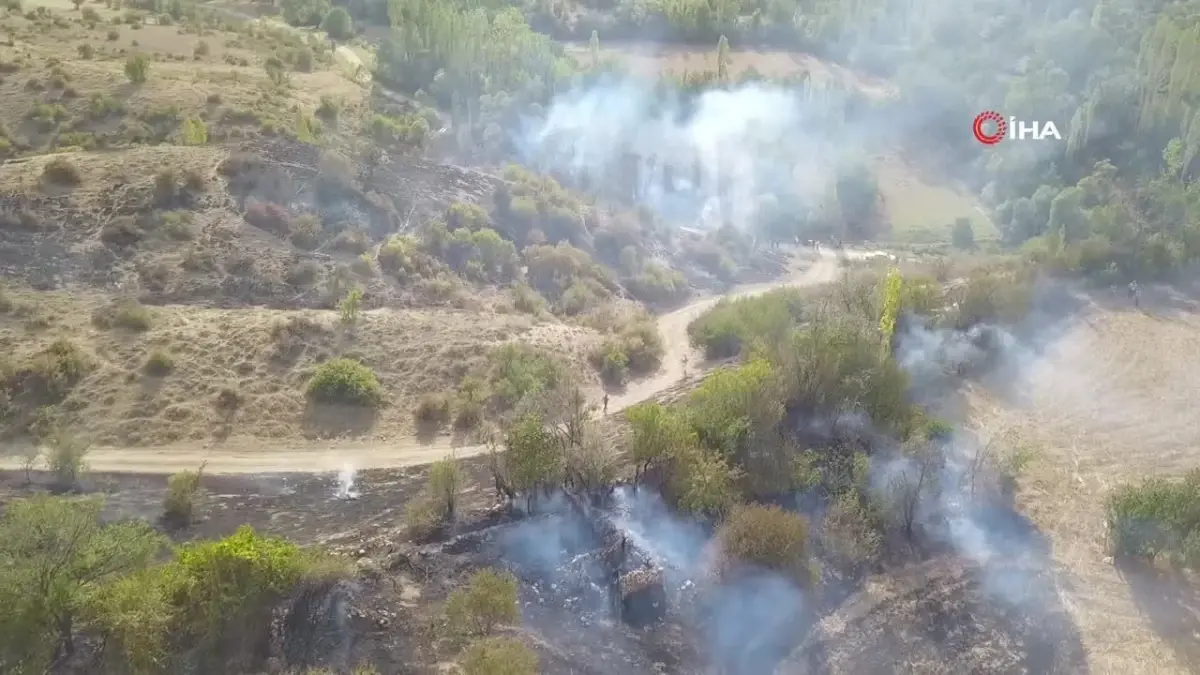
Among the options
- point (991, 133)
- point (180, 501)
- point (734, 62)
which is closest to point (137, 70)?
point (180, 501)

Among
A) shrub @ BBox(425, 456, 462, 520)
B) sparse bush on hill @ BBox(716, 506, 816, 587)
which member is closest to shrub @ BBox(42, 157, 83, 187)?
shrub @ BBox(425, 456, 462, 520)

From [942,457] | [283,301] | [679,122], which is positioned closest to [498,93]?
[679,122]

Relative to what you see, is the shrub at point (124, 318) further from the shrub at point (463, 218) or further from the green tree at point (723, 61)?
the green tree at point (723, 61)

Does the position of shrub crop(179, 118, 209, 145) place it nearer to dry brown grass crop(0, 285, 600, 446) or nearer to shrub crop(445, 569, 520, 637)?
dry brown grass crop(0, 285, 600, 446)

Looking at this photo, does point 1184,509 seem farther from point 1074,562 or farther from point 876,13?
point 876,13

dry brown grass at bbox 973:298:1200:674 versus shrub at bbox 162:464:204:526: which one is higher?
shrub at bbox 162:464:204:526

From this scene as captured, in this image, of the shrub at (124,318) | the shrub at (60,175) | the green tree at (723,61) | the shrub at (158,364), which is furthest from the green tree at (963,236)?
the shrub at (60,175)
